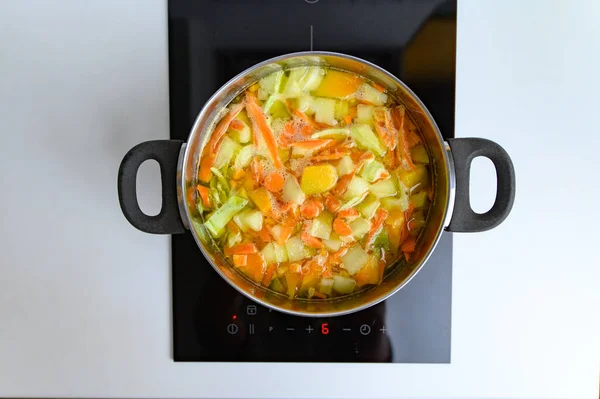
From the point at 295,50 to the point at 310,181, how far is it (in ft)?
0.90

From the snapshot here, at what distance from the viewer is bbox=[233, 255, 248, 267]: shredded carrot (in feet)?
2.81

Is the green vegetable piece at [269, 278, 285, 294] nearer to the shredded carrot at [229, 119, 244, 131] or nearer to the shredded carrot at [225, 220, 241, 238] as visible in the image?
the shredded carrot at [225, 220, 241, 238]

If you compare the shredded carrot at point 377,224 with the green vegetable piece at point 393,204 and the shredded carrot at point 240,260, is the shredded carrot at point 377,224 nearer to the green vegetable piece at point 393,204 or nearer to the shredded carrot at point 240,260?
the green vegetable piece at point 393,204

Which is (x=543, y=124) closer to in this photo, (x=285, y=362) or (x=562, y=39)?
(x=562, y=39)

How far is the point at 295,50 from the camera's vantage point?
0.90m

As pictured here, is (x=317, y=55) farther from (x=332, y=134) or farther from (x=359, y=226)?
(x=359, y=226)

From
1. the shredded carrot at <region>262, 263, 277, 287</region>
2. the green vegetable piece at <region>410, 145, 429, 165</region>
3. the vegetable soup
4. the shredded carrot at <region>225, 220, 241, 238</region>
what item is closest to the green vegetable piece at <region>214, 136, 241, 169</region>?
the vegetable soup

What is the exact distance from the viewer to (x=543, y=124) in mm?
940

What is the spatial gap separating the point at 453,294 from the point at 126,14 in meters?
0.89

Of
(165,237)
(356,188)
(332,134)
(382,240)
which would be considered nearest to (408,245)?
(382,240)

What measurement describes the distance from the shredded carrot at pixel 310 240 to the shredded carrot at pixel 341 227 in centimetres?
4

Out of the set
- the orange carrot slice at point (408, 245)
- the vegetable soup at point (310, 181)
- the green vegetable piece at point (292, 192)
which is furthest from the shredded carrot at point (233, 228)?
the orange carrot slice at point (408, 245)

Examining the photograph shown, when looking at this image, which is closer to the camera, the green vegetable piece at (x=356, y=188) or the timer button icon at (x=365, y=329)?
the green vegetable piece at (x=356, y=188)

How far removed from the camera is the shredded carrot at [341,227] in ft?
2.75
